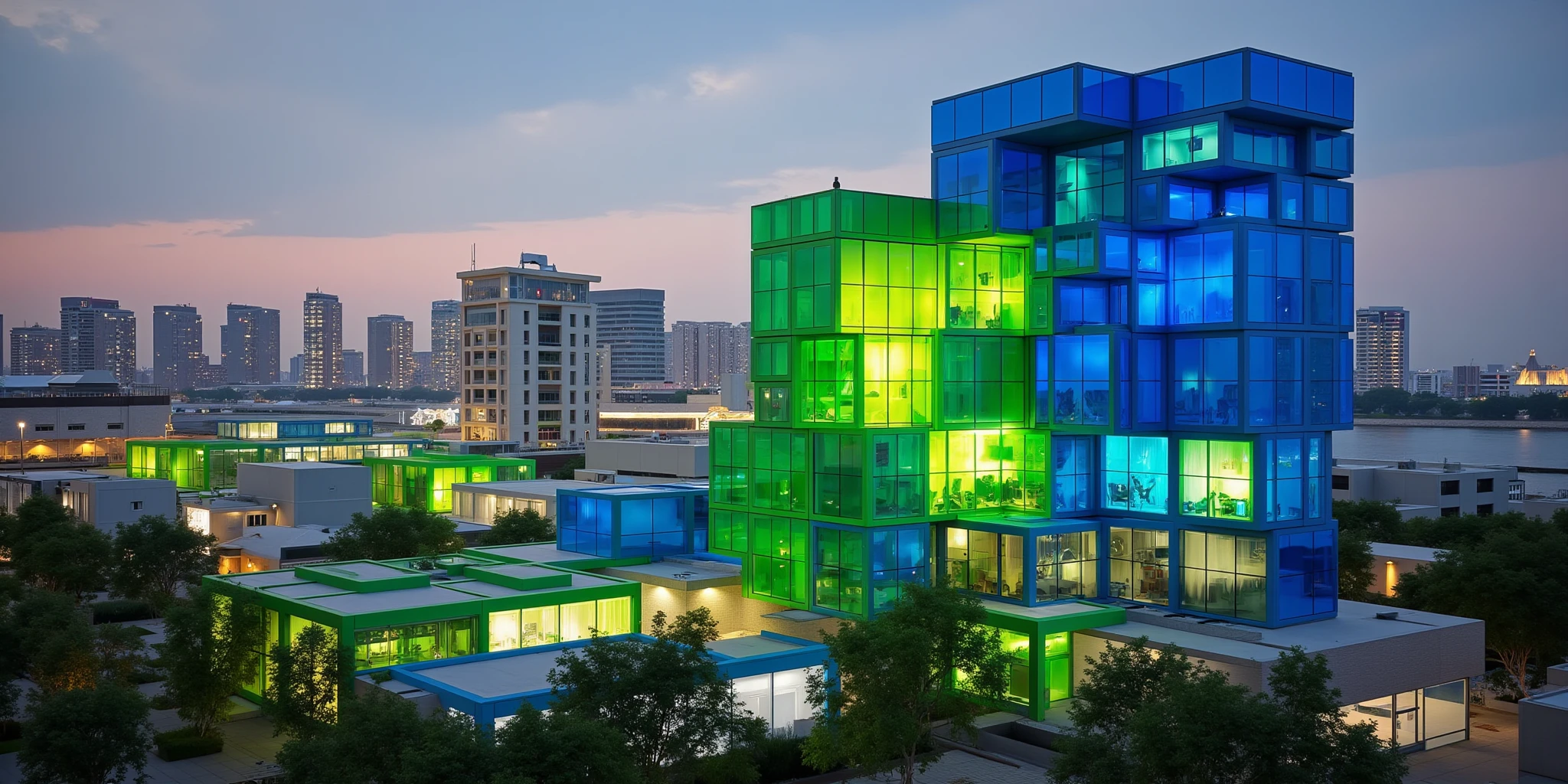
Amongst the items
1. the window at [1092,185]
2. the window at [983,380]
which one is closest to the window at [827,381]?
the window at [983,380]

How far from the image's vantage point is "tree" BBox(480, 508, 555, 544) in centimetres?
5719

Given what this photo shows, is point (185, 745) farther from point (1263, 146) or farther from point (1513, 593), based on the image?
point (1513, 593)

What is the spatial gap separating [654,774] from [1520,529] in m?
36.8

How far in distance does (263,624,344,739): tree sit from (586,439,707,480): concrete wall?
55708 mm

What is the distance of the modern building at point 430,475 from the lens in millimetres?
80500

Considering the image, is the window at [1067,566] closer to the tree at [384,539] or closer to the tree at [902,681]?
the tree at [902,681]

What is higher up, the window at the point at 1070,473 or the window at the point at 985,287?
the window at the point at 985,287

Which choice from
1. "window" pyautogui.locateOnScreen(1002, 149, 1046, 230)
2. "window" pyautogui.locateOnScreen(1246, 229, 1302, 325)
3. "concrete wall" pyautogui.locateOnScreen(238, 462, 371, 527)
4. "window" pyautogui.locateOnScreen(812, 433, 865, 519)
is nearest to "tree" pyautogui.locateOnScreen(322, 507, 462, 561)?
"concrete wall" pyautogui.locateOnScreen(238, 462, 371, 527)

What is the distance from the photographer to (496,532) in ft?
188

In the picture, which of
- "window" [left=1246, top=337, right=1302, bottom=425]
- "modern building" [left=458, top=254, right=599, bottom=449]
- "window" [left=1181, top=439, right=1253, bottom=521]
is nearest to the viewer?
"window" [left=1246, top=337, right=1302, bottom=425]

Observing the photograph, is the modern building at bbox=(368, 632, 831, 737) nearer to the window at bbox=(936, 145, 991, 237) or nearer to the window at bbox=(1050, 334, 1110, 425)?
the window at bbox=(1050, 334, 1110, 425)

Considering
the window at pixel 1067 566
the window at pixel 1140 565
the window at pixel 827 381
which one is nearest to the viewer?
the window at pixel 1067 566

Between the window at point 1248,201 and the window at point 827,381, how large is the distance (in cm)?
1401

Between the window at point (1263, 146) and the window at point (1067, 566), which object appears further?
the window at point (1067, 566)
